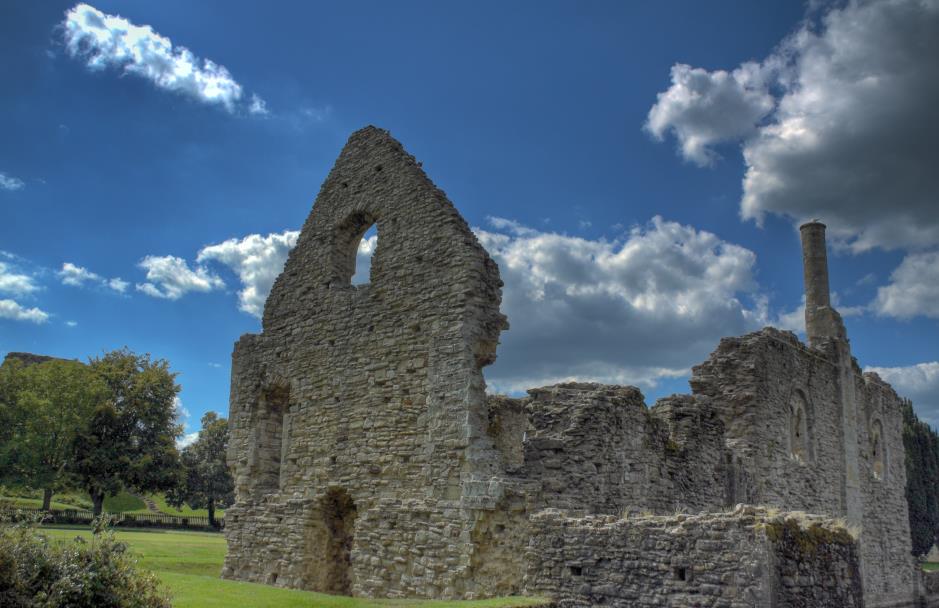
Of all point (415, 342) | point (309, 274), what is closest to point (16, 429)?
point (309, 274)

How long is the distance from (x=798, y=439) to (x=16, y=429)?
3664cm

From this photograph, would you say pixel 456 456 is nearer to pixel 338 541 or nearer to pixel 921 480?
pixel 338 541

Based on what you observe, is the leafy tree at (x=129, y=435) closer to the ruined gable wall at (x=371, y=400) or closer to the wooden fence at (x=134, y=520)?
the wooden fence at (x=134, y=520)

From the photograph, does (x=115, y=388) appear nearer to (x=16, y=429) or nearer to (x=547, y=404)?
(x=16, y=429)

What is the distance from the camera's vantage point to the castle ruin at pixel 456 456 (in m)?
9.51

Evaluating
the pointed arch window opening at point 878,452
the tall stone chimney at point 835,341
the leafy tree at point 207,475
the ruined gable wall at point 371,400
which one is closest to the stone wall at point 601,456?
the ruined gable wall at point 371,400

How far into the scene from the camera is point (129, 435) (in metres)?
41.7

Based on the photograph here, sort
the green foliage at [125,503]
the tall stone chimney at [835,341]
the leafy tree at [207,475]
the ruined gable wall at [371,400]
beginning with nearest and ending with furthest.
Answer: the ruined gable wall at [371,400] < the tall stone chimney at [835,341] < the leafy tree at [207,475] < the green foliage at [125,503]

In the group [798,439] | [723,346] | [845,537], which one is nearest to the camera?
[845,537]

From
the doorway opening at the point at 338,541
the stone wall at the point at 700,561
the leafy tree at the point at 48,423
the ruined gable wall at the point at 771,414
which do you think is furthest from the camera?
the leafy tree at the point at 48,423

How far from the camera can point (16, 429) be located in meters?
39.5

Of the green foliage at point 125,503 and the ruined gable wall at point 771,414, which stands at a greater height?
the ruined gable wall at point 771,414

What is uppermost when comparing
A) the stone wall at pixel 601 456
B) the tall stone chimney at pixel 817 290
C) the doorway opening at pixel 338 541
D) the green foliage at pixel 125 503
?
the tall stone chimney at pixel 817 290

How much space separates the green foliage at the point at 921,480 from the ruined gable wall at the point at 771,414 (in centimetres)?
3127
